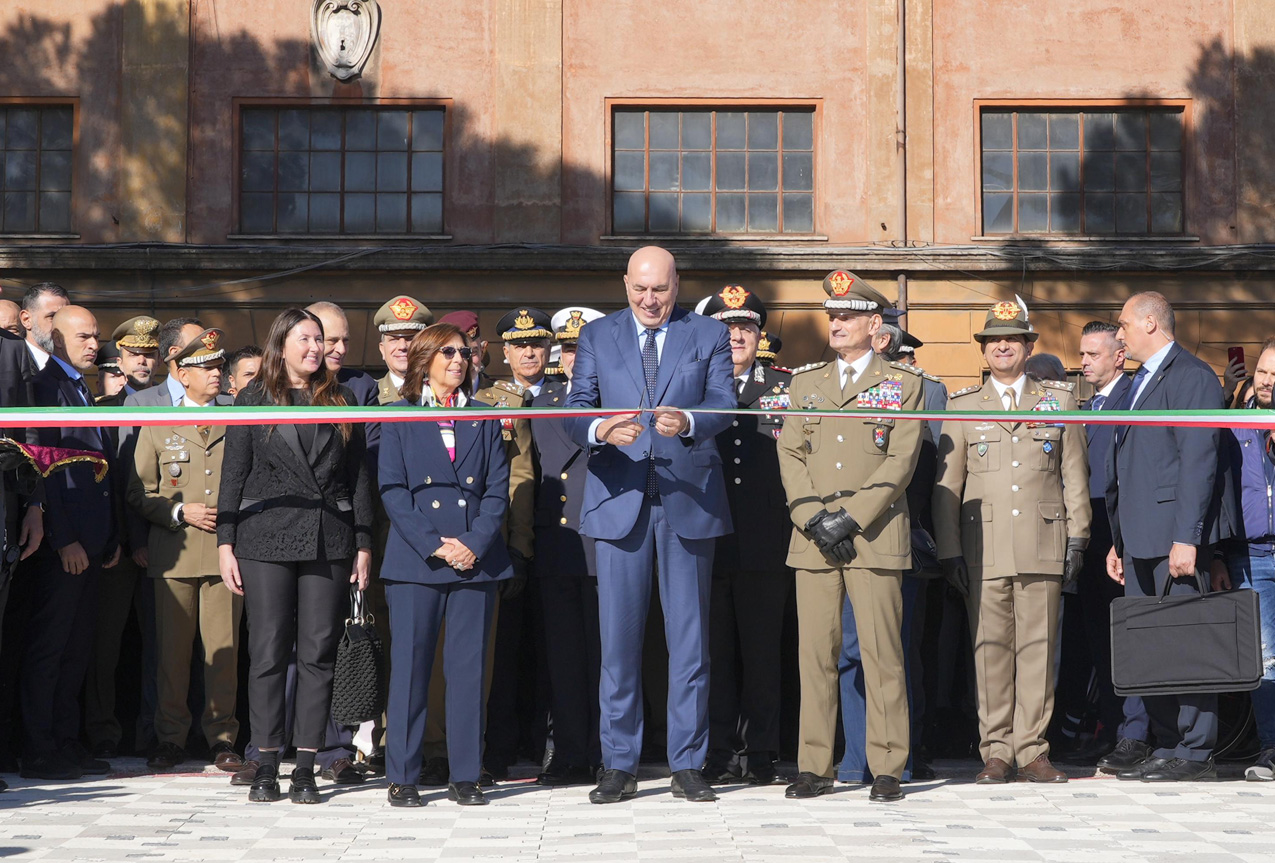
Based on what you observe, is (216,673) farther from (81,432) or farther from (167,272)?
(167,272)

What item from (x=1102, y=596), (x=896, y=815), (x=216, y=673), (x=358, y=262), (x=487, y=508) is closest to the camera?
(x=896, y=815)

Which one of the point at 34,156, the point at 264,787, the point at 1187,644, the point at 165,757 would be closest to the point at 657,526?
the point at 264,787

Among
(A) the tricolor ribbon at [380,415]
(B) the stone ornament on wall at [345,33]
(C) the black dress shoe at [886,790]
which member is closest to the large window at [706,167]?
(B) the stone ornament on wall at [345,33]

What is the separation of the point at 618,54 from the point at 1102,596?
42.0 ft

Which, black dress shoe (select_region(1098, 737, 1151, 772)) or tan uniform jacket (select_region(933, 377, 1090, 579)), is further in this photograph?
black dress shoe (select_region(1098, 737, 1151, 772))

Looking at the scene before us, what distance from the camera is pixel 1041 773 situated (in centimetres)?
719

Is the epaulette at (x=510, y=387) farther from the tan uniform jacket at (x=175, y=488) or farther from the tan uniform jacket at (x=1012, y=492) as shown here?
the tan uniform jacket at (x=1012, y=492)

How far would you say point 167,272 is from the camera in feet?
64.5

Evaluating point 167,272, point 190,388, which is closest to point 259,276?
point 167,272

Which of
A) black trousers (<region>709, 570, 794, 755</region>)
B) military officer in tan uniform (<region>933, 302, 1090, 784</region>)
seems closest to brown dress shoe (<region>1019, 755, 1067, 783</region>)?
military officer in tan uniform (<region>933, 302, 1090, 784</region>)

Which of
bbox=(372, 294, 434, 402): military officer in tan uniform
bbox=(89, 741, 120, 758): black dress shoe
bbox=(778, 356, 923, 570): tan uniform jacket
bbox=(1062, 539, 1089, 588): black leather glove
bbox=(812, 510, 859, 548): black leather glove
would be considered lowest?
bbox=(89, 741, 120, 758): black dress shoe

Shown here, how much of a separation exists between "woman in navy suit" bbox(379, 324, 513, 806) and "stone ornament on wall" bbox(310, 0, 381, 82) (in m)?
13.5

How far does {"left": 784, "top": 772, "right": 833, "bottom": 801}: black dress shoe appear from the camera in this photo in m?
6.68

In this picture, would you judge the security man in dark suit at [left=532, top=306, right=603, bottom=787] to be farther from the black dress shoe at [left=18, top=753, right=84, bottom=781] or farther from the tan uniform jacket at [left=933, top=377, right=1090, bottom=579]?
the black dress shoe at [left=18, top=753, right=84, bottom=781]
